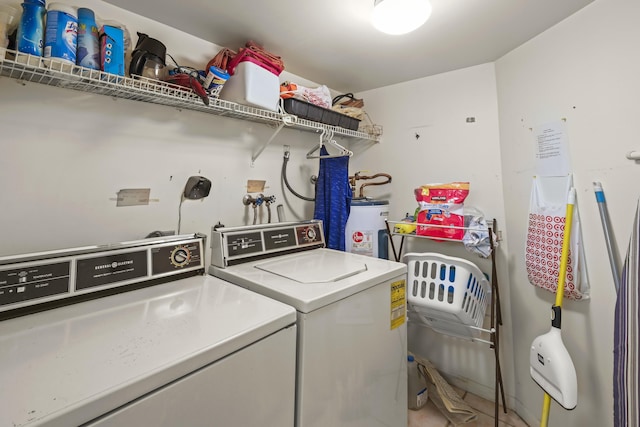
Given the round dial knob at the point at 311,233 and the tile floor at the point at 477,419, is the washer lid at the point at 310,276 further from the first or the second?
the tile floor at the point at 477,419

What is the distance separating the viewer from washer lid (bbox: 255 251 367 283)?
121cm

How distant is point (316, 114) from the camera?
1810mm

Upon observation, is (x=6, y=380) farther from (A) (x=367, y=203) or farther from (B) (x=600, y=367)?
(B) (x=600, y=367)

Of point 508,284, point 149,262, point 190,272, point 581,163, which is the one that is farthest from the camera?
point 508,284

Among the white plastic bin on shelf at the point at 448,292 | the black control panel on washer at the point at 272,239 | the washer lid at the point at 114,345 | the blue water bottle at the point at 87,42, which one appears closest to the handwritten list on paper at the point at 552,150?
the white plastic bin on shelf at the point at 448,292

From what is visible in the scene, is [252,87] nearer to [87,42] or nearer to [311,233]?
[87,42]

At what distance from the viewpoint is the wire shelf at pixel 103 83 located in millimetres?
927

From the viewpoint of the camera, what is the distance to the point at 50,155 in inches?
45.3

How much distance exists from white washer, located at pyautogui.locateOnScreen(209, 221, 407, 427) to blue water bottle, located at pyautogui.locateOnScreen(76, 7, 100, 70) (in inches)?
33.3

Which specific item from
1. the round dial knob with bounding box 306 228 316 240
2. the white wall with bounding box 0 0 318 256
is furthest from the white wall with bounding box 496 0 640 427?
the white wall with bounding box 0 0 318 256

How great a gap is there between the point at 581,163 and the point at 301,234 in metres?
1.54

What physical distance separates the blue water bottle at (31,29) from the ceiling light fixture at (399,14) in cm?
124

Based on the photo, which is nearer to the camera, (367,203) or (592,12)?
(592,12)

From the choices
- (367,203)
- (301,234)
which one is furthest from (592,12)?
(301,234)
